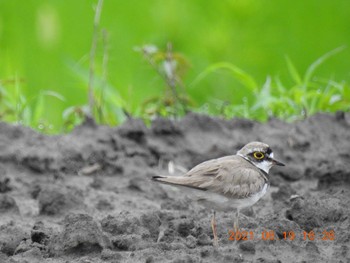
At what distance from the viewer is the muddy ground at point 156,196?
4824 mm

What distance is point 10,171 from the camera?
674 centimetres

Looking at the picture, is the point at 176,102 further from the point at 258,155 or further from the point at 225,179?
the point at 225,179

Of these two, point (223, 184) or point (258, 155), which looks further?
point (258, 155)

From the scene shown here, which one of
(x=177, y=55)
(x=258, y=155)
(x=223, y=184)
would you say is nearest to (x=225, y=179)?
(x=223, y=184)

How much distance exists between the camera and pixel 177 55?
7840mm

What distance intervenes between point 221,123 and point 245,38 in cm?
368

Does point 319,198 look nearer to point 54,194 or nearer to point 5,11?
point 54,194

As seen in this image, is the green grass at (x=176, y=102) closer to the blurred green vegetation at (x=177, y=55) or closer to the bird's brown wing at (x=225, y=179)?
the blurred green vegetation at (x=177, y=55)

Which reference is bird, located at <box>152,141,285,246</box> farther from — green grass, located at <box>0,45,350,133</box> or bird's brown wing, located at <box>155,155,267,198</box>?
green grass, located at <box>0,45,350,133</box>

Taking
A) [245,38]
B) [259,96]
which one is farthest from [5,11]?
[259,96]

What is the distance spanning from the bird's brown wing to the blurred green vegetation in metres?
2.64

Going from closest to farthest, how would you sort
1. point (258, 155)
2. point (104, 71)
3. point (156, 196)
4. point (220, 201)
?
1. point (220, 201)
2. point (258, 155)
3. point (156, 196)
4. point (104, 71)

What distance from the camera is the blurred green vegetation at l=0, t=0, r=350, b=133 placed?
8086 millimetres

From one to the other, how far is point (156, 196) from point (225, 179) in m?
1.47
